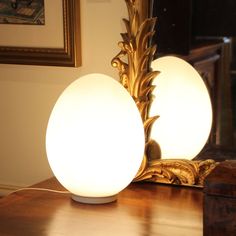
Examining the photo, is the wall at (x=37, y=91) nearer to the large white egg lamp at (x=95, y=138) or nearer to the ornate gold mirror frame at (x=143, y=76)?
the ornate gold mirror frame at (x=143, y=76)

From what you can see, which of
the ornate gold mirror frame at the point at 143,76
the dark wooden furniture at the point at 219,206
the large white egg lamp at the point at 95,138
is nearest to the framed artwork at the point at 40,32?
the ornate gold mirror frame at the point at 143,76

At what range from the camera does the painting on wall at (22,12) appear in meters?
1.38

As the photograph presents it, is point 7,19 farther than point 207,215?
Yes

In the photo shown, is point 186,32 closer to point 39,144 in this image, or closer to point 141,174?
point 141,174

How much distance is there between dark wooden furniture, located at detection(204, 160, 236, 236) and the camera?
89cm

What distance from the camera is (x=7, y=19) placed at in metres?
1.42

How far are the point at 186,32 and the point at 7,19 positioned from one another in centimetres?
43

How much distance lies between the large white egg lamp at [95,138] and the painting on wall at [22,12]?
0.32 meters

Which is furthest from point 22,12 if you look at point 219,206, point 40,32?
point 219,206

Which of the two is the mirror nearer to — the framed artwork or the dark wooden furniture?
the framed artwork

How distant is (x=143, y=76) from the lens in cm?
124

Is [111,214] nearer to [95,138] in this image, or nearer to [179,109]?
[95,138]

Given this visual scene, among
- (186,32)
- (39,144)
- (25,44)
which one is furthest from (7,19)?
(186,32)

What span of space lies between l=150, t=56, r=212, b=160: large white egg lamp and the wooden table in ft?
0.28
